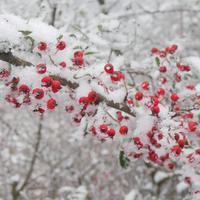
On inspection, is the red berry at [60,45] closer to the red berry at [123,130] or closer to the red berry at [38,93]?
the red berry at [38,93]

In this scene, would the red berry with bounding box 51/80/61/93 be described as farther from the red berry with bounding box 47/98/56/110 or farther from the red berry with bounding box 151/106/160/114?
the red berry with bounding box 151/106/160/114

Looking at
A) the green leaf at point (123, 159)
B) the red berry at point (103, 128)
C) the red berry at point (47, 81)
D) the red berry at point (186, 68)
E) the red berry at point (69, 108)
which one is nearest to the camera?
the red berry at point (47, 81)

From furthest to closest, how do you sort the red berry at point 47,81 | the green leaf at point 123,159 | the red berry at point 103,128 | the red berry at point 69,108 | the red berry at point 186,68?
the red berry at point 186,68 < the green leaf at point 123,159 < the red berry at point 69,108 < the red berry at point 103,128 < the red berry at point 47,81

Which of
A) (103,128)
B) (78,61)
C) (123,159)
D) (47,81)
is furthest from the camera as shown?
(123,159)


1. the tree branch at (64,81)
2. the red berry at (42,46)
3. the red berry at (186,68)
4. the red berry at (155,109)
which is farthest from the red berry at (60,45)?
the red berry at (186,68)

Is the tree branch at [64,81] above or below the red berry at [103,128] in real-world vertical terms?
above

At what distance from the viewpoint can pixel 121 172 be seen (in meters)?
7.46

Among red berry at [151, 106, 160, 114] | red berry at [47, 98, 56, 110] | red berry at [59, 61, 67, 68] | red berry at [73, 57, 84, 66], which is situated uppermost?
red berry at [73, 57, 84, 66]

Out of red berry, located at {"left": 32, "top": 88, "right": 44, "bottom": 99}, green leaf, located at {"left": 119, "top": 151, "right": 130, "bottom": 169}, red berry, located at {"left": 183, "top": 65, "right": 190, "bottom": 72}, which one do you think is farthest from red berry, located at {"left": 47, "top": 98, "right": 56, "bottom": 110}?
red berry, located at {"left": 183, "top": 65, "right": 190, "bottom": 72}

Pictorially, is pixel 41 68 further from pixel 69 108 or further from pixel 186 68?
pixel 186 68

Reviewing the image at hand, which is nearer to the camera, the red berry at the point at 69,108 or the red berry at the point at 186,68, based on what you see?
the red berry at the point at 69,108

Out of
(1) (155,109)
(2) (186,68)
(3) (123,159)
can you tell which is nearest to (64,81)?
(1) (155,109)

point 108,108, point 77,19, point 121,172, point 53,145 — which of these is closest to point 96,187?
point 121,172

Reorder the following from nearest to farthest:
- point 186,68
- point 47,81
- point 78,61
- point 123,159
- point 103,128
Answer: point 47,81 < point 103,128 < point 78,61 < point 123,159 < point 186,68
